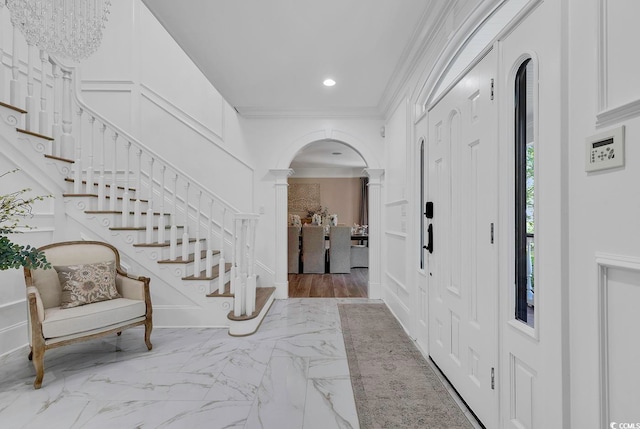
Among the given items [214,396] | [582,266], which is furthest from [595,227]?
[214,396]

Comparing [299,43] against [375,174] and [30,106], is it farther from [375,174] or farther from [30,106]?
[30,106]

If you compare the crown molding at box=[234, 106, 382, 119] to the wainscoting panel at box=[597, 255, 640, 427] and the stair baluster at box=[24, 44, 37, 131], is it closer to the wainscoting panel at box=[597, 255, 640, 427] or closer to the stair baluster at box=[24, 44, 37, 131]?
the stair baluster at box=[24, 44, 37, 131]

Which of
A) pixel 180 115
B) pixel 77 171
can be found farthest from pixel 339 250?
A: pixel 77 171

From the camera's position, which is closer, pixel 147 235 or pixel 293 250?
pixel 147 235

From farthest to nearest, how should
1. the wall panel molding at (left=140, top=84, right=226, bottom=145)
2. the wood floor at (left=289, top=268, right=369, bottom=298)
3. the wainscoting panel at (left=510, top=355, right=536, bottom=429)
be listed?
the wood floor at (left=289, top=268, right=369, bottom=298) < the wall panel molding at (left=140, top=84, right=226, bottom=145) < the wainscoting panel at (left=510, top=355, right=536, bottom=429)

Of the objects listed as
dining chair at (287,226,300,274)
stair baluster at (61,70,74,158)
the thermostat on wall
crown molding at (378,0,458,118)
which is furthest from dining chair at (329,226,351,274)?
the thermostat on wall

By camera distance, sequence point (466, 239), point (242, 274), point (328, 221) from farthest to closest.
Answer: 1. point (328, 221)
2. point (242, 274)
3. point (466, 239)

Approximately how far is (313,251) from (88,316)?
4.62m

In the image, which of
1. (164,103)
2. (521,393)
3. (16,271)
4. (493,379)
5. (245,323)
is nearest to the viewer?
(521,393)

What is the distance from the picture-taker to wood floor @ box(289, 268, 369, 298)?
4.57 m

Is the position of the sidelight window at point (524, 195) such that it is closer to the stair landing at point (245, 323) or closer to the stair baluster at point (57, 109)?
the stair landing at point (245, 323)

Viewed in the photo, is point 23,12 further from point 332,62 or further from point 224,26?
point 332,62

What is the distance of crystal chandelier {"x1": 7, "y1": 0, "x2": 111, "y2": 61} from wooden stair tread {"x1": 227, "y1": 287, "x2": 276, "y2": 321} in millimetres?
2363

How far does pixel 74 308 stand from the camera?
2.27m
